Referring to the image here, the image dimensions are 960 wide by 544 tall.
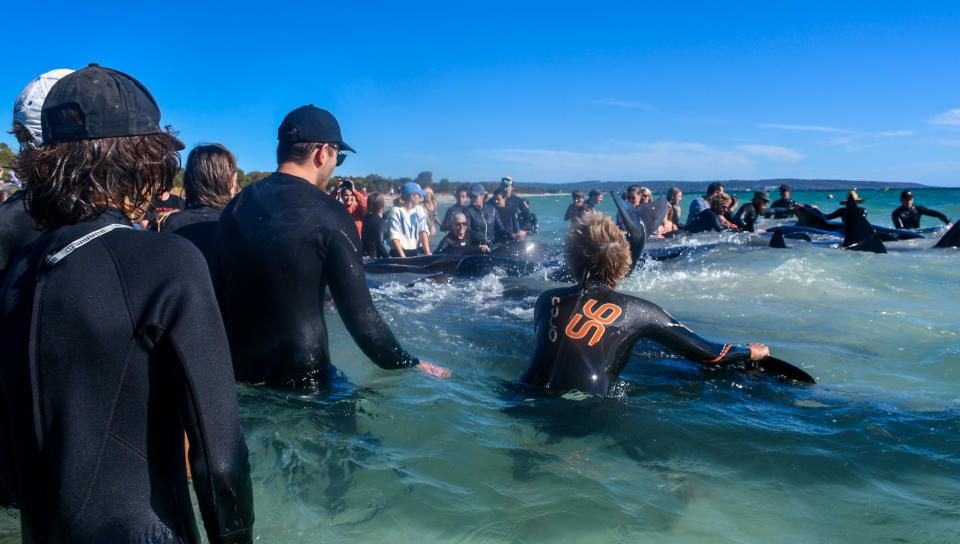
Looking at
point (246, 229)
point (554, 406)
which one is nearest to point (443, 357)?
point (554, 406)

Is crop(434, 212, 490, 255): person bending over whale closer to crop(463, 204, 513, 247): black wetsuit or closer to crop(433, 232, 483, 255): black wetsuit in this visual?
crop(433, 232, 483, 255): black wetsuit

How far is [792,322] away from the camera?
7254mm

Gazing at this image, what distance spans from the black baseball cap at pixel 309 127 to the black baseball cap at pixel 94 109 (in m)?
1.35

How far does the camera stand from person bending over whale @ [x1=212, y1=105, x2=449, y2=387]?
280 cm

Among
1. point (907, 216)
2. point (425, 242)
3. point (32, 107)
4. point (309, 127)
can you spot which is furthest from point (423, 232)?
point (907, 216)

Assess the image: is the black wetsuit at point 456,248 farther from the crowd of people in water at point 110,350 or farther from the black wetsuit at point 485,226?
the crowd of people in water at point 110,350

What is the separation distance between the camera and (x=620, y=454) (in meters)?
3.50

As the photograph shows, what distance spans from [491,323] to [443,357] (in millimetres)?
1219

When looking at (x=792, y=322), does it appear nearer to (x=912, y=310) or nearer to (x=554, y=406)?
(x=912, y=310)

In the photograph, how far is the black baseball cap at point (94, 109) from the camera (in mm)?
1401

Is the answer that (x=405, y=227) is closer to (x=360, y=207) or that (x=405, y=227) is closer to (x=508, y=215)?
(x=360, y=207)

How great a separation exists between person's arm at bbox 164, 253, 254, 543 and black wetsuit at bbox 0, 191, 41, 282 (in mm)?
1414

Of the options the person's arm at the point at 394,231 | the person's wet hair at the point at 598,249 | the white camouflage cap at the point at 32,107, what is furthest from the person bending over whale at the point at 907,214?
the white camouflage cap at the point at 32,107

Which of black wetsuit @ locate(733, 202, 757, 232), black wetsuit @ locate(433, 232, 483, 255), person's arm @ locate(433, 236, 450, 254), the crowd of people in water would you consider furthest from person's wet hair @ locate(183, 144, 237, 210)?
black wetsuit @ locate(733, 202, 757, 232)
